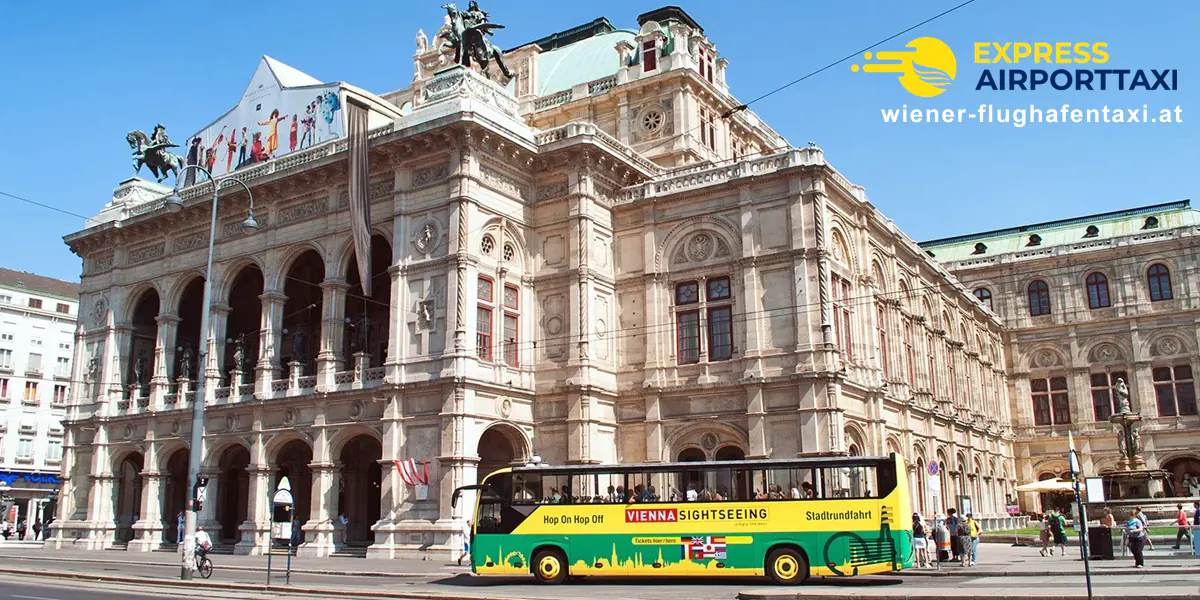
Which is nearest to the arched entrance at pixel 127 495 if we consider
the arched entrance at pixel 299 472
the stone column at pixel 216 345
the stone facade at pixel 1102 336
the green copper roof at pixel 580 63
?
the stone column at pixel 216 345

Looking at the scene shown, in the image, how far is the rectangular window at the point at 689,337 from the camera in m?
37.8

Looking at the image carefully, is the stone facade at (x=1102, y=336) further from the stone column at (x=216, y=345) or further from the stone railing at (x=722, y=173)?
the stone column at (x=216, y=345)

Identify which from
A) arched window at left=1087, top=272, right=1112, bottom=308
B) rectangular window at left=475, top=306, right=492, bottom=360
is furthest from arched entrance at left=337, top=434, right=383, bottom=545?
arched window at left=1087, top=272, right=1112, bottom=308

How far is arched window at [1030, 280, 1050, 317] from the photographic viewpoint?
66438 mm

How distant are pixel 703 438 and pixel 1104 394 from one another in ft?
127

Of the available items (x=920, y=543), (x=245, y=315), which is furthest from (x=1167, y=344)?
(x=245, y=315)

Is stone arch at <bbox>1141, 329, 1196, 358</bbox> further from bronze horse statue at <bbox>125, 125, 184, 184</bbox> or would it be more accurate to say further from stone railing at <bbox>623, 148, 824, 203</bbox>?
bronze horse statue at <bbox>125, 125, 184, 184</bbox>

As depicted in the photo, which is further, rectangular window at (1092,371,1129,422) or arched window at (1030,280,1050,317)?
arched window at (1030,280,1050,317)

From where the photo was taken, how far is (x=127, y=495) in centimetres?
4638

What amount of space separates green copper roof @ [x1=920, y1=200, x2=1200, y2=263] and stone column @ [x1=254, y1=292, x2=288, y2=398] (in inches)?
1980

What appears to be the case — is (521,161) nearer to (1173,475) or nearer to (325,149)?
(325,149)

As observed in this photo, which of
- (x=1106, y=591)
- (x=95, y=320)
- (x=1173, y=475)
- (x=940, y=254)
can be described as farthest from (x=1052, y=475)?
(x=95, y=320)

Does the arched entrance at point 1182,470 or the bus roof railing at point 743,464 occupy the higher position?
the arched entrance at point 1182,470

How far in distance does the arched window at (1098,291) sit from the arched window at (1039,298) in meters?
2.52
